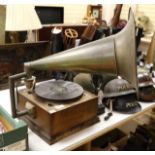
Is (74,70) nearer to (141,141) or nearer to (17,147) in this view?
(17,147)

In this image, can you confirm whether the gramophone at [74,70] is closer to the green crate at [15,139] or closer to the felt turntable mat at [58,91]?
the felt turntable mat at [58,91]

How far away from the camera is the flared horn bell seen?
2.89 ft

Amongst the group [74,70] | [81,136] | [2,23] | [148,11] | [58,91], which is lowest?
[81,136]

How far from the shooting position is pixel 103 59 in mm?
920

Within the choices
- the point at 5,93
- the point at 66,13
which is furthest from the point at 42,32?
the point at 66,13

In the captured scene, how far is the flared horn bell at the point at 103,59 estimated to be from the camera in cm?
88

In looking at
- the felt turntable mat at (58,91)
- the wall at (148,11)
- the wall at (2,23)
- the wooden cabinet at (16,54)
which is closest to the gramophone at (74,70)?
the felt turntable mat at (58,91)

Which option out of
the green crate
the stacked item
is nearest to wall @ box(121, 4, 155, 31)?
the stacked item

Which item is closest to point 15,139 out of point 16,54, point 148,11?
point 16,54

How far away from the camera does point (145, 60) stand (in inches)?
80.4

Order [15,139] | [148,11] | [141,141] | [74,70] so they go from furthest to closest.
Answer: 1. [148,11]
2. [141,141]
3. [74,70]
4. [15,139]

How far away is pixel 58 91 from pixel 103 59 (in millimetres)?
275

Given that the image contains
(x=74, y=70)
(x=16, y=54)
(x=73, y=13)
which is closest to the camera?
(x=74, y=70)

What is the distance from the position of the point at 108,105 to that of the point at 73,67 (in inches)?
16.9
